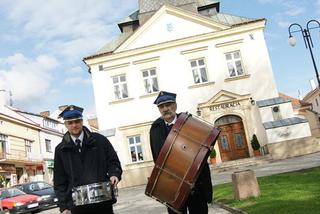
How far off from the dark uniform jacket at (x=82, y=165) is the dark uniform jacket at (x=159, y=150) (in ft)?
1.82

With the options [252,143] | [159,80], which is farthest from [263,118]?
[159,80]

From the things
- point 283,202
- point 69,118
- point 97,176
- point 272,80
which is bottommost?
point 283,202

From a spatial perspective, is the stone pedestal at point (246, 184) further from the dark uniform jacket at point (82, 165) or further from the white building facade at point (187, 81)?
the white building facade at point (187, 81)

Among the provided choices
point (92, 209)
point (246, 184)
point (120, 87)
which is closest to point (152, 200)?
point (246, 184)

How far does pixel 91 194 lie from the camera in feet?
15.1

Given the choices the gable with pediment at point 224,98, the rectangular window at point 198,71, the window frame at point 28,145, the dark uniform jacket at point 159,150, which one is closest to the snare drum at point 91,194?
the dark uniform jacket at point 159,150

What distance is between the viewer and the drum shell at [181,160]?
4699 millimetres

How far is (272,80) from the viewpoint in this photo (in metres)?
28.6

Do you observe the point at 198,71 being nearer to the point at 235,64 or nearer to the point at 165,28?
the point at 235,64

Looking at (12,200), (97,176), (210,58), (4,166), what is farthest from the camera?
(4,166)

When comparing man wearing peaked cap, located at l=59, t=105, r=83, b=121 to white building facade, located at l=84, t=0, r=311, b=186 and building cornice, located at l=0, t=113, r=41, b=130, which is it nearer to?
white building facade, located at l=84, t=0, r=311, b=186

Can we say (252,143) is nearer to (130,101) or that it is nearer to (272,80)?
(272,80)

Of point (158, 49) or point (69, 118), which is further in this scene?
point (158, 49)

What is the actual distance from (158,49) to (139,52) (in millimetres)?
1350
